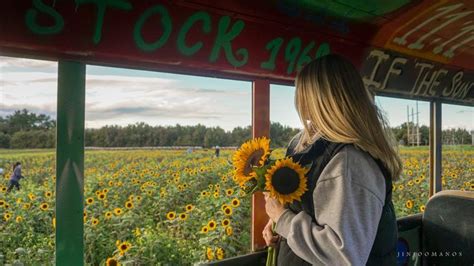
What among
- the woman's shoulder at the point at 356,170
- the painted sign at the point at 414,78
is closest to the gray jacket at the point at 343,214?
the woman's shoulder at the point at 356,170

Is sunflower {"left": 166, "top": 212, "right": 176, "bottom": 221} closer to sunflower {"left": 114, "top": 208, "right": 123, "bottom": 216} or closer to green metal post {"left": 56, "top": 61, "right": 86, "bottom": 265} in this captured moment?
sunflower {"left": 114, "top": 208, "right": 123, "bottom": 216}

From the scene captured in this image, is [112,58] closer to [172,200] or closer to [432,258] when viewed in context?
[172,200]

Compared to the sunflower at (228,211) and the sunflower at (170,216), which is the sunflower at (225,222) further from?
the sunflower at (170,216)

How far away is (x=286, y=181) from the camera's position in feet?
4.23

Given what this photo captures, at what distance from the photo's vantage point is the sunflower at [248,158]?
1.43 m

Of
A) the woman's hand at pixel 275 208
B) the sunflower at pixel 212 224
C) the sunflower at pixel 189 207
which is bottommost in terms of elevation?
the sunflower at pixel 212 224

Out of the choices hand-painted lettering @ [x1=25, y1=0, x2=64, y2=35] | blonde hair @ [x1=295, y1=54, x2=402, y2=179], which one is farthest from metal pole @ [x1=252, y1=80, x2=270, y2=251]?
hand-painted lettering @ [x1=25, y1=0, x2=64, y2=35]

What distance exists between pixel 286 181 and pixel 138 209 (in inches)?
51.9

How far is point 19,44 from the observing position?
4.99 feet

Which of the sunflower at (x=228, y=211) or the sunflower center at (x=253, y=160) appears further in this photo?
the sunflower at (x=228, y=211)

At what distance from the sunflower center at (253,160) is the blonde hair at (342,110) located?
0.21 metres

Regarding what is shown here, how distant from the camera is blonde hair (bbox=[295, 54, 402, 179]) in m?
1.29

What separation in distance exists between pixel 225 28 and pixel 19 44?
1060mm

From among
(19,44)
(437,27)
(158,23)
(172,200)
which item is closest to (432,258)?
(437,27)
